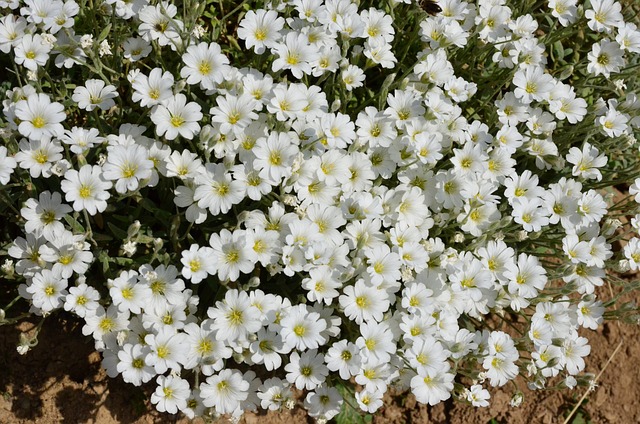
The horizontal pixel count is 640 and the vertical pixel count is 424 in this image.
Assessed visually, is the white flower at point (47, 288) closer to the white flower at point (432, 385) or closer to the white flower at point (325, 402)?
the white flower at point (325, 402)

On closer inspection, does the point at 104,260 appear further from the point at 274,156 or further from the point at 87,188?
the point at 274,156

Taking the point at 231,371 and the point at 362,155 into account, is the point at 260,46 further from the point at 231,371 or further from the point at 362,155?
the point at 231,371

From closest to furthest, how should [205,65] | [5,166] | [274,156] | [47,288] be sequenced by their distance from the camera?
[5,166], [47,288], [274,156], [205,65]

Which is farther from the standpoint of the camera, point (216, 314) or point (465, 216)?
point (465, 216)

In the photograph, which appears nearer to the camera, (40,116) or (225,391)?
(40,116)

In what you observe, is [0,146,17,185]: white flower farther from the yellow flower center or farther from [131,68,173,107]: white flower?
[131,68,173,107]: white flower

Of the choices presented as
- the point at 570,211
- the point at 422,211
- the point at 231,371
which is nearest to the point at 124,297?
the point at 231,371

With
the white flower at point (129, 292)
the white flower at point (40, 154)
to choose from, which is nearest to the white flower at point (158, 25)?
the white flower at point (40, 154)

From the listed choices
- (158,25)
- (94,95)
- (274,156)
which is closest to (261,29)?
(158,25)

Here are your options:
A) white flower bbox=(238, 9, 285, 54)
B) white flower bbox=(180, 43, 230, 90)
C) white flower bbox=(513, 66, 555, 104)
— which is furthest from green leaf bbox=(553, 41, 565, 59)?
white flower bbox=(180, 43, 230, 90)
